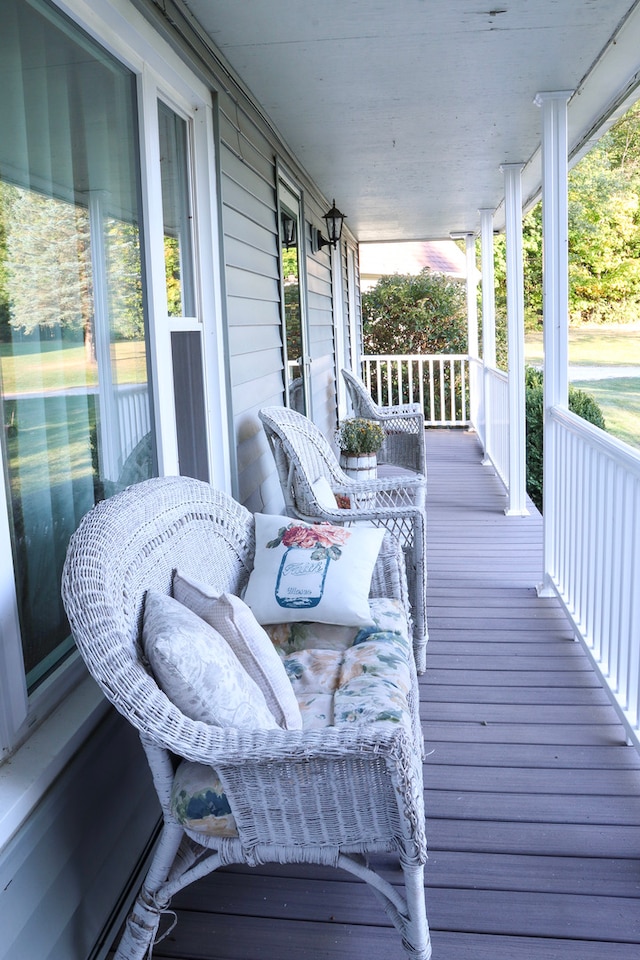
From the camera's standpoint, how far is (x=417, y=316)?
1436 cm

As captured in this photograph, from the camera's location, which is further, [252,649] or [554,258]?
[554,258]

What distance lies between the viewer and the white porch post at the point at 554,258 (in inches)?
152

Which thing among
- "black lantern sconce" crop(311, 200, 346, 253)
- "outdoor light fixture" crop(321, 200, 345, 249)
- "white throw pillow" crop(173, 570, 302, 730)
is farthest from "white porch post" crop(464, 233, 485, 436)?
"white throw pillow" crop(173, 570, 302, 730)

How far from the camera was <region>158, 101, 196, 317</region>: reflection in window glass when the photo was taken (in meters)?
2.79

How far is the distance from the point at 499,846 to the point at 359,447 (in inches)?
137

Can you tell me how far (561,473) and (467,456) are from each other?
4.80 m

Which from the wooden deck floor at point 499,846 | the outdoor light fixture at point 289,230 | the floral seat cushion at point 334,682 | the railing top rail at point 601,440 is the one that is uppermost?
the outdoor light fixture at point 289,230

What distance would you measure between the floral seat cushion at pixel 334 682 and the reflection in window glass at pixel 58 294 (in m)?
0.43

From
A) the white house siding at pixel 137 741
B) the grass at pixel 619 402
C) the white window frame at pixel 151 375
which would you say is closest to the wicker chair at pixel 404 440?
the white house siding at pixel 137 741

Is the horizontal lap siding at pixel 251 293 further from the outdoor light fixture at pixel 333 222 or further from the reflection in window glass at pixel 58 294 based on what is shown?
the outdoor light fixture at pixel 333 222

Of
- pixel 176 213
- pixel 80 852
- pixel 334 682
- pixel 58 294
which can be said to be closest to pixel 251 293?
pixel 176 213

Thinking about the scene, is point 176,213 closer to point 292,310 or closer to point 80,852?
point 80,852

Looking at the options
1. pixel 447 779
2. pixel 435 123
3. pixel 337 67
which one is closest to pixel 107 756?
pixel 447 779

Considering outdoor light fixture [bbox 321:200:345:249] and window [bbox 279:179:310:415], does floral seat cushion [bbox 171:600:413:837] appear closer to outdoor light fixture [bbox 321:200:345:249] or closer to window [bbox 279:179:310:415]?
window [bbox 279:179:310:415]
